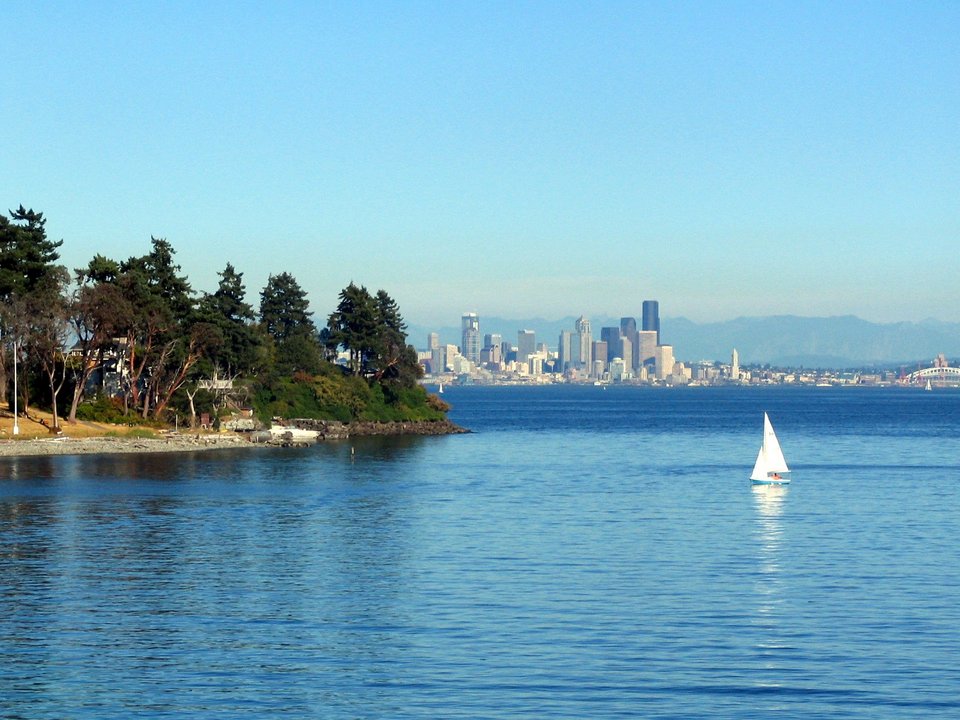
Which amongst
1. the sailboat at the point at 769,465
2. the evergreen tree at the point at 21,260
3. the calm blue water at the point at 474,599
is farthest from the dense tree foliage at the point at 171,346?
the sailboat at the point at 769,465

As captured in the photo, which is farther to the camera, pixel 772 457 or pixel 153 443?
pixel 153 443

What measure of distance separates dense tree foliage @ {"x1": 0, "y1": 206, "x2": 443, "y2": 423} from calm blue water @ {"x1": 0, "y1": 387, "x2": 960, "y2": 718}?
2564cm

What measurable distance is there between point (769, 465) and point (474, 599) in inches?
1807

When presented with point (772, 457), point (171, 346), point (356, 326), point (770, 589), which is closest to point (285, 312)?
point (356, 326)

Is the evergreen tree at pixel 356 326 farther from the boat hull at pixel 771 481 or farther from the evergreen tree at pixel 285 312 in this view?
the boat hull at pixel 771 481

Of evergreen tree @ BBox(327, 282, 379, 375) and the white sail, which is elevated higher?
evergreen tree @ BBox(327, 282, 379, 375)

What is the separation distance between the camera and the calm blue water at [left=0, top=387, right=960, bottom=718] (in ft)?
95.4

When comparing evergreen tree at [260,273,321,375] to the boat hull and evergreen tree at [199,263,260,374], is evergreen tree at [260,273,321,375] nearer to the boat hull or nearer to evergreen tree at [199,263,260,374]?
evergreen tree at [199,263,260,374]

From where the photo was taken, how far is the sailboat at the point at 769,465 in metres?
81.6

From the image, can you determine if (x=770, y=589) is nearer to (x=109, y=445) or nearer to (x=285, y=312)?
(x=109, y=445)

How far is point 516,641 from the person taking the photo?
34.0 meters

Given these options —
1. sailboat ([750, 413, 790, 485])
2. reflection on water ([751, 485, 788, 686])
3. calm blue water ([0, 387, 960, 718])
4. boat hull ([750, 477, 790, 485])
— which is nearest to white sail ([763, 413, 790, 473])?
sailboat ([750, 413, 790, 485])

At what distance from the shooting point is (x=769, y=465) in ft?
271

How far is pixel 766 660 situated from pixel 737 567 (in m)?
14.9
